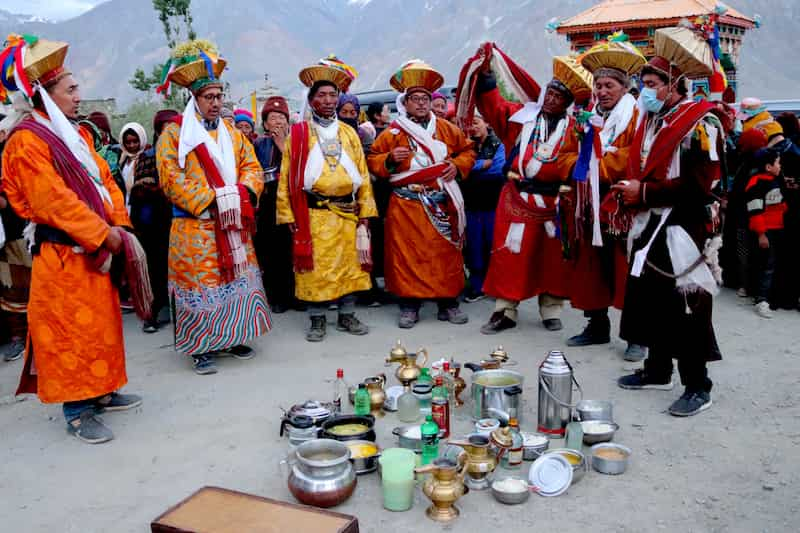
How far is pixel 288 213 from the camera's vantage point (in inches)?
213

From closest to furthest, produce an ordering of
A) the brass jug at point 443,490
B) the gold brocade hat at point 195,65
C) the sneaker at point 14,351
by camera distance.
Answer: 1. the brass jug at point 443,490
2. the gold brocade hat at point 195,65
3. the sneaker at point 14,351

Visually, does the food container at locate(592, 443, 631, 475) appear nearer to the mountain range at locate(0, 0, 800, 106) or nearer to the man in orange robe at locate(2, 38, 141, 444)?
the man in orange robe at locate(2, 38, 141, 444)

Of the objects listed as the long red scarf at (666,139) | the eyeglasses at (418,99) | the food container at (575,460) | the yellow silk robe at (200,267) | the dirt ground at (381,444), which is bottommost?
the dirt ground at (381,444)

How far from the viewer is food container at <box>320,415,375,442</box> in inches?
142

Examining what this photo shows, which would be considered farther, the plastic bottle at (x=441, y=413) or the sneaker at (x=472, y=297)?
the sneaker at (x=472, y=297)

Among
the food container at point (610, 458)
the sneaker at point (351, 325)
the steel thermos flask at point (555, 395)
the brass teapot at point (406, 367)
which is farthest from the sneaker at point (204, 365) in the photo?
the food container at point (610, 458)

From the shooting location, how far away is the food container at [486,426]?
3586mm

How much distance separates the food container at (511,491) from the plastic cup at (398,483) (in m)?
0.39

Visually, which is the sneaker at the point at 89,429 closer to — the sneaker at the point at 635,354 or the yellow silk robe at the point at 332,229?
the yellow silk robe at the point at 332,229

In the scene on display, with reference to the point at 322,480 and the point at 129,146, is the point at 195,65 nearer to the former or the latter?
the point at 129,146

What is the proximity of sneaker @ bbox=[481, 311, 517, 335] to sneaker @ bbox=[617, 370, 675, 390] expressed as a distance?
1.39 meters

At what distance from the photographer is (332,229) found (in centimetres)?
551

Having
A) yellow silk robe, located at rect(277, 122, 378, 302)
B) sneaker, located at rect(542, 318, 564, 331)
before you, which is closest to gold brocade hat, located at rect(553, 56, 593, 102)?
yellow silk robe, located at rect(277, 122, 378, 302)

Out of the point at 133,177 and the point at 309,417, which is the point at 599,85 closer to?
the point at 309,417
